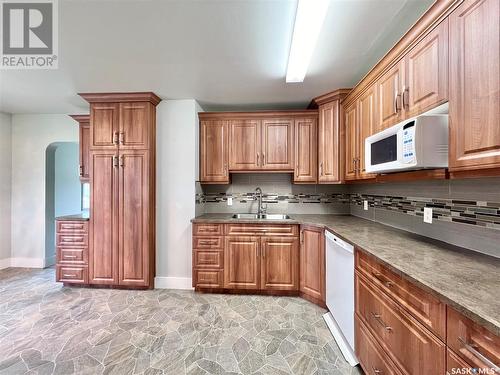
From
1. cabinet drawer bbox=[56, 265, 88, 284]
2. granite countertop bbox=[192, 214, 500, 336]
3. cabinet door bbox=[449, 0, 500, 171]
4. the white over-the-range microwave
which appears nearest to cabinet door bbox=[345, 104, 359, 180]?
granite countertop bbox=[192, 214, 500, 336]

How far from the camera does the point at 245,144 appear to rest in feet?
10.3

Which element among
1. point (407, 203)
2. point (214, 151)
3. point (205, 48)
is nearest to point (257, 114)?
point (214, 151)

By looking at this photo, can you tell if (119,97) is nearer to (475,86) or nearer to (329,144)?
(329,144)

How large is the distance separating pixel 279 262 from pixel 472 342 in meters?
2.04

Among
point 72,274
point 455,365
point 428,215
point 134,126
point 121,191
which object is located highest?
point 134,126

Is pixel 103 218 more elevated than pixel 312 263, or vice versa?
pixel 103 218

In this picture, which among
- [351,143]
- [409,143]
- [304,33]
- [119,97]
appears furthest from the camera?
[119,97]

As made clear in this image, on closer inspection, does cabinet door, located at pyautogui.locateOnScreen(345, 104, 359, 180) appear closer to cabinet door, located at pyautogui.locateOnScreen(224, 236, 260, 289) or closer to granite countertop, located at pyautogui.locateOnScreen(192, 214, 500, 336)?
granite countertop, located at pyautogui.locateOnScreen(192, 214, 500, 336)

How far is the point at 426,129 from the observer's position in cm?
125

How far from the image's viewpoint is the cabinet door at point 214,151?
315cm

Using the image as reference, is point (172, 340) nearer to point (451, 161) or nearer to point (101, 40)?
point (451, 161)

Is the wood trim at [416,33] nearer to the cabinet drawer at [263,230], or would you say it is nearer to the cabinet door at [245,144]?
the cabinet door at [245,144]

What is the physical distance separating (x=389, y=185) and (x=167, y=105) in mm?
2867

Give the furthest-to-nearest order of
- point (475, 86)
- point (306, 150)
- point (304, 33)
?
point (306, 150)
point (304, 33)
point (475, 86)
